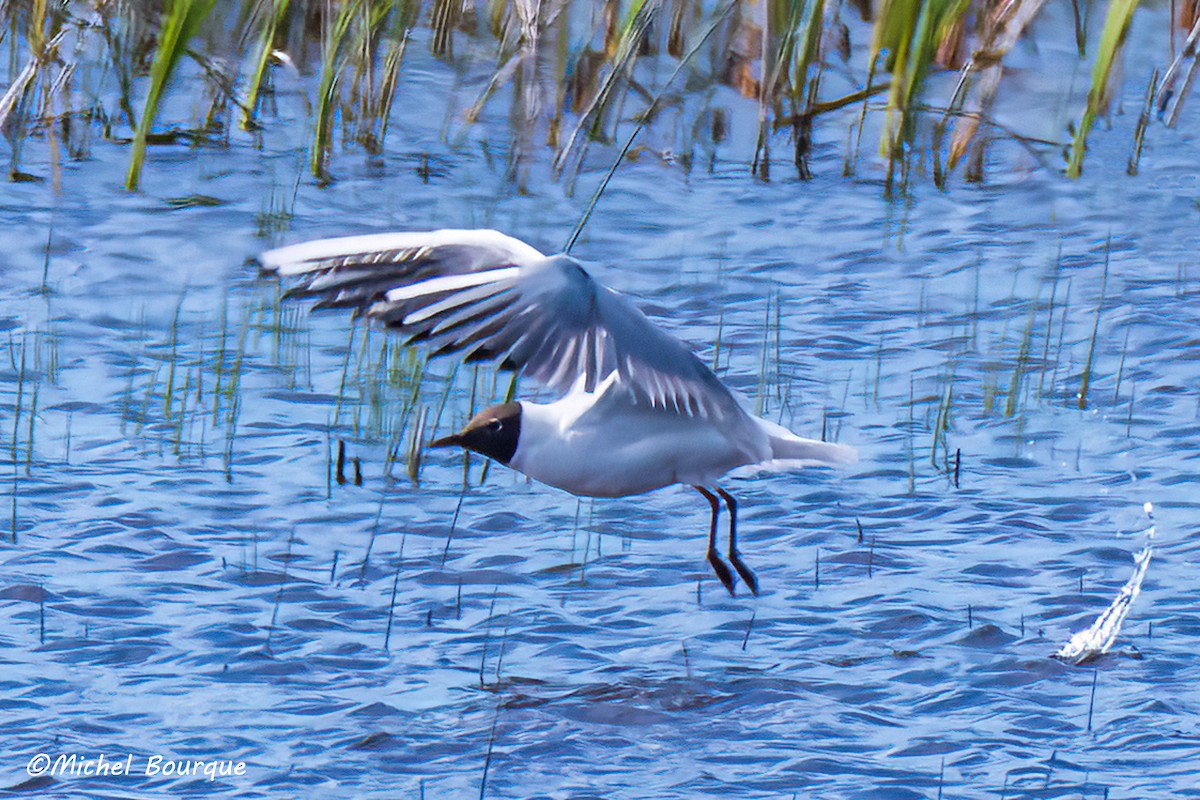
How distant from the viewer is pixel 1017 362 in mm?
6875

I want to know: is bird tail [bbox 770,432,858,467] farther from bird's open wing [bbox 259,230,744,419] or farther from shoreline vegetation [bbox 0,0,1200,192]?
shoreline vegetation [bbox 0,0,1200,192]

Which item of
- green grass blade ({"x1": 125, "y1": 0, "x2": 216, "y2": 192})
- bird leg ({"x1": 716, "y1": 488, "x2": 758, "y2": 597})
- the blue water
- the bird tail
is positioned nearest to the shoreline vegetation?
the blue water

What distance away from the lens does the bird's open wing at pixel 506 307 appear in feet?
14.9

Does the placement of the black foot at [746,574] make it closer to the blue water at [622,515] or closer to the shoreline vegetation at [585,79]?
the blue water at [622,515]

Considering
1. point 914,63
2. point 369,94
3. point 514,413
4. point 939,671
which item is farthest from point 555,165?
point 939,671

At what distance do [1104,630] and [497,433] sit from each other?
1.61 metres

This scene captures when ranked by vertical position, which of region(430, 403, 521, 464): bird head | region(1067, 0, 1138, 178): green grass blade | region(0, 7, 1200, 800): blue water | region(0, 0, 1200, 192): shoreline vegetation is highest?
region(1067, 0, 1138, 178): green grass blade

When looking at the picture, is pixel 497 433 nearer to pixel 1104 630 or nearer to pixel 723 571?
pixel 723 571

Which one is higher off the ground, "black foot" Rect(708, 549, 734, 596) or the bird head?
the bird head

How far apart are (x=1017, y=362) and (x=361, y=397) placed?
217 cm

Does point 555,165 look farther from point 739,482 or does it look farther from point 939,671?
point 939,671

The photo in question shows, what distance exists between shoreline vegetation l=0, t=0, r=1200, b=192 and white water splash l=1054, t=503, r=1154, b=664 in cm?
308

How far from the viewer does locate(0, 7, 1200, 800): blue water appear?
14.9ft

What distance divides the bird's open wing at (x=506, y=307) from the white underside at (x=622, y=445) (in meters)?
0.11
